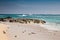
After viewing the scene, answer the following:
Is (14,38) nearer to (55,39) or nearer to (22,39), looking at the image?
(22,39)

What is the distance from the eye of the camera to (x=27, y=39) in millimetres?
7742

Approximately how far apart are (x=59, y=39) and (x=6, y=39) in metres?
2.87

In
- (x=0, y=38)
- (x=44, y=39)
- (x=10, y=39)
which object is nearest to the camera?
(x=0, y=38)

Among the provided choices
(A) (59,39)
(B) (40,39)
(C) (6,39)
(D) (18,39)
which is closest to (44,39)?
(B) (40,39)

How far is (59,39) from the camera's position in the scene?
8242 millimetres

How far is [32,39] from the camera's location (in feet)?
A: 25.8

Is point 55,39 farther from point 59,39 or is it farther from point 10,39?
point 10,39

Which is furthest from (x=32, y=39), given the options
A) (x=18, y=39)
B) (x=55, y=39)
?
(x=55, y=39)

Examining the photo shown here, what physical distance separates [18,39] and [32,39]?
748 mm

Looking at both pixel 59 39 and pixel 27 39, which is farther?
pixel 59 39

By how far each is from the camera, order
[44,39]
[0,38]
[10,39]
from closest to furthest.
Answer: [0,38] → [10,39] → [44,39]

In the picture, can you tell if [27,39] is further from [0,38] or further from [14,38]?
[0,38]

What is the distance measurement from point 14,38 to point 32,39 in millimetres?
927

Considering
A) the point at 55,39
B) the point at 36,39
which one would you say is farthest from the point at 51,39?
the point at 36,39
